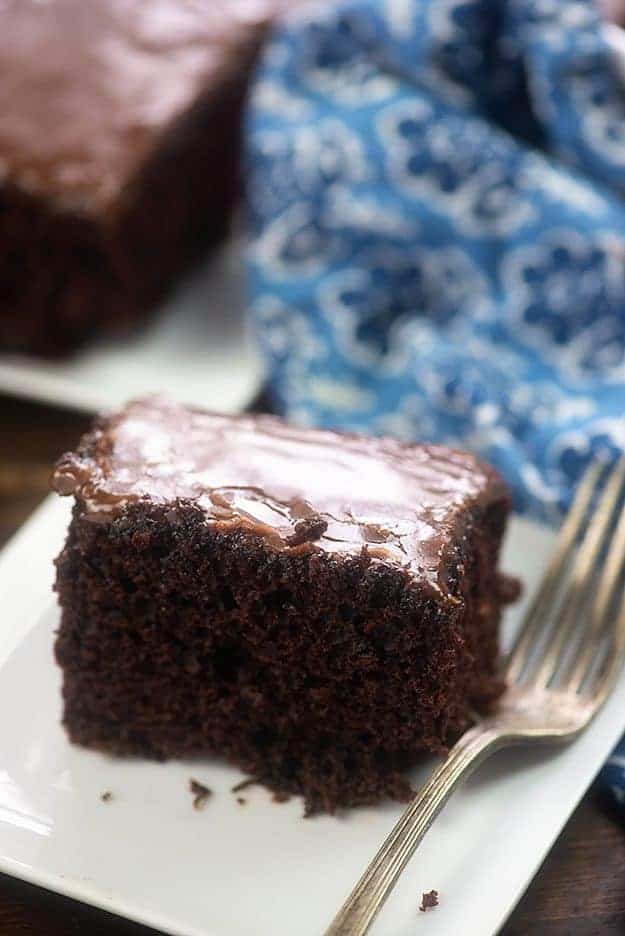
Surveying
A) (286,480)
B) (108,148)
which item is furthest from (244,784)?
(108,148)

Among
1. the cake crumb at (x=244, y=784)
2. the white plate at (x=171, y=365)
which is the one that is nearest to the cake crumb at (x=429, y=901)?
the cake crumb at (x=244, y=784)

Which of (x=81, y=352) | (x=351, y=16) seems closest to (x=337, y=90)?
(x=351, y=16)

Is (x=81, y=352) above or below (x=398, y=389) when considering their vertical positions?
below

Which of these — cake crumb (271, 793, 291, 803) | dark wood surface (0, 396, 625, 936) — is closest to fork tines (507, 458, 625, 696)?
dark wood surface (0, 396, 625, 936)

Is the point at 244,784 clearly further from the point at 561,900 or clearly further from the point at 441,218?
the point at 441,218

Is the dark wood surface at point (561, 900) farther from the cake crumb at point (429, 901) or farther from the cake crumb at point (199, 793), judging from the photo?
the cake crumb at point (199, 793)

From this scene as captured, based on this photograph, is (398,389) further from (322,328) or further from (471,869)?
(471,869)
